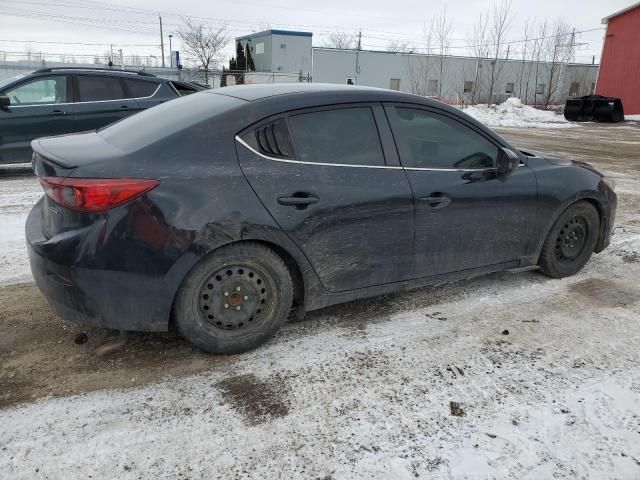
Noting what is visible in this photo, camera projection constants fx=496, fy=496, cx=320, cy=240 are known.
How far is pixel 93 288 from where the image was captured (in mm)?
2639

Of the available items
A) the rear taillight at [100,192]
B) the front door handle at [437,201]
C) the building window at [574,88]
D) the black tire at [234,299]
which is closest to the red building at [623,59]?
the building window at [574,88]

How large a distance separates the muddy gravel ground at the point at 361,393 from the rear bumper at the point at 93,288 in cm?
35

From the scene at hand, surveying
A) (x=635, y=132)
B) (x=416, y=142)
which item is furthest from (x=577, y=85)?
(x=416, y=142)

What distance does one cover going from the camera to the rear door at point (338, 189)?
289 centimetres

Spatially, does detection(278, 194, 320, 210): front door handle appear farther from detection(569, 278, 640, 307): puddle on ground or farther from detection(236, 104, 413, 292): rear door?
detection(569, 278, 640, 307): puddle on ground

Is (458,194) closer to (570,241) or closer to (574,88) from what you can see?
(570,241)

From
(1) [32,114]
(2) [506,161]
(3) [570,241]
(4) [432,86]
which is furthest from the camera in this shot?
(4) [432,86]

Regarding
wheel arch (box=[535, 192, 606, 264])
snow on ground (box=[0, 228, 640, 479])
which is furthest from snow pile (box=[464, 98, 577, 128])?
snow on ground (box=[0, 228, 640, 479])

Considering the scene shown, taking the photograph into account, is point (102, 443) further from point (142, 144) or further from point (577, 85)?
point (577, 85)

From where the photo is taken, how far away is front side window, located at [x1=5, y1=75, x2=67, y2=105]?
7.70 m

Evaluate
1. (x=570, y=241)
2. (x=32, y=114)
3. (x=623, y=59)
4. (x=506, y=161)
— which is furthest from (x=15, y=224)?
(x=623, y=59)

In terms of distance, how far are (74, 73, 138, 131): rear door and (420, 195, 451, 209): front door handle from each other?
6.62m

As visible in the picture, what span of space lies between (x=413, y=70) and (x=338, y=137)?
45.3 m

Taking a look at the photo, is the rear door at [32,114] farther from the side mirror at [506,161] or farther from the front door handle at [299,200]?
the side mirror at [506,161]
